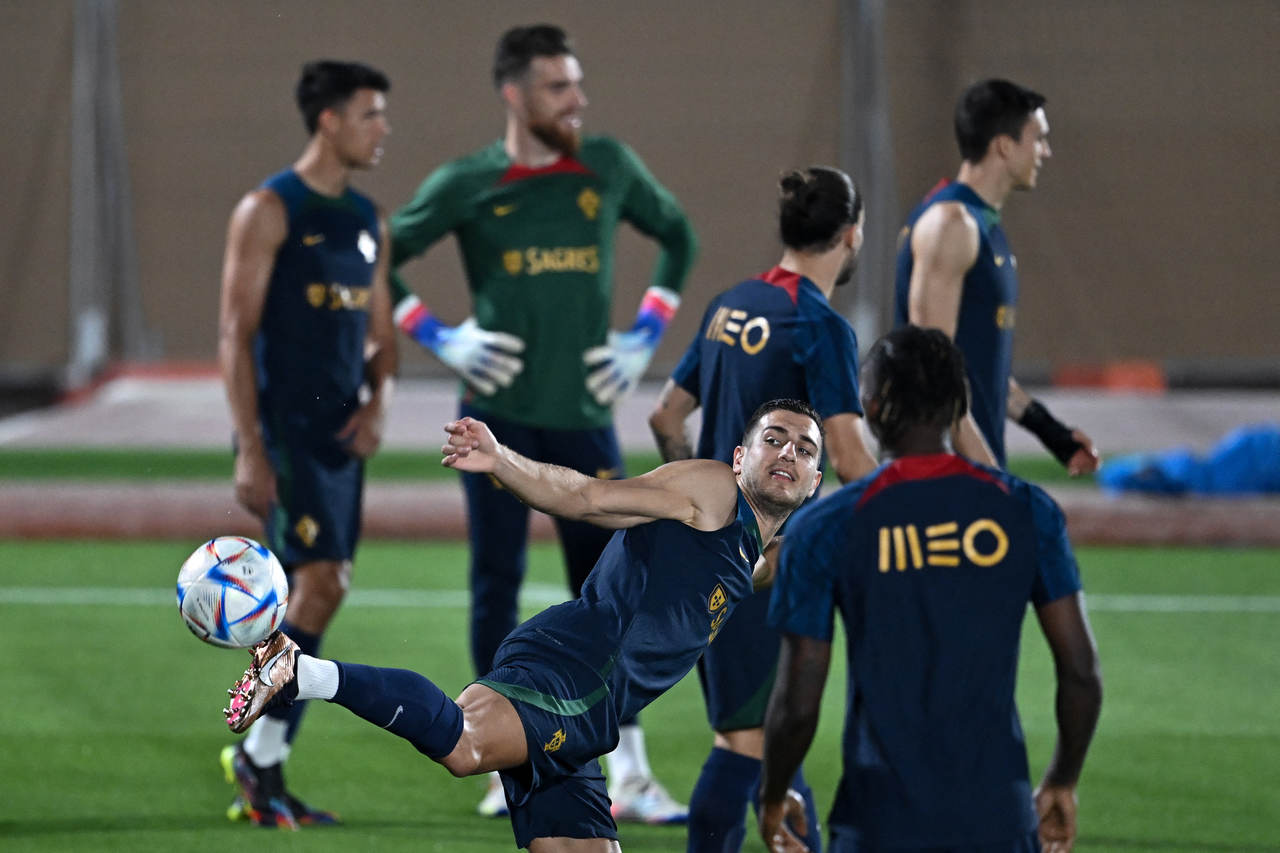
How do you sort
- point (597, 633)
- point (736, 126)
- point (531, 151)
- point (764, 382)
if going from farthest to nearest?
point (736, 126) < point (531, 151) < point (764, 382) < point (597, 633)

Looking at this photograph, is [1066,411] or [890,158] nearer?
[1066,411]

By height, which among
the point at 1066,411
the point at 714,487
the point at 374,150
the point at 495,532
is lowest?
the point at 1066,411

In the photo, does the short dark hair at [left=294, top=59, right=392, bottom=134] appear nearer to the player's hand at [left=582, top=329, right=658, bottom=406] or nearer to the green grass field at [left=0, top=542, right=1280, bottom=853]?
the player's hand at [left=582, top=329, right=658, bottom=406]

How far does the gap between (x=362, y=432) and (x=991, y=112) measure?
8.08 ft

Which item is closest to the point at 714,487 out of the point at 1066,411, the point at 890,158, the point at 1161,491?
the point at 1161,491

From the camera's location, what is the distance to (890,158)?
18.5 m

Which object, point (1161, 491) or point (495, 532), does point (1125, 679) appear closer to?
point (495, 532)

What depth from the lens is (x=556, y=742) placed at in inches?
172

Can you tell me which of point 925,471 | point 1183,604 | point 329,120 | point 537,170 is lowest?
Result: point 1183,604

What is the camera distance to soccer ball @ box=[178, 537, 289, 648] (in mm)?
4207

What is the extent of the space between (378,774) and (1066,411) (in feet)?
36.7

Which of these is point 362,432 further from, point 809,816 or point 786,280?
point 809,816

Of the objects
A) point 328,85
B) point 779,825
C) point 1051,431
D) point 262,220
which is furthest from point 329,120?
point 779,825

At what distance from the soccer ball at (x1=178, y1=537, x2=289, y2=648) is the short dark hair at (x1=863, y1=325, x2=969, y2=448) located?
A: 1535 mm
